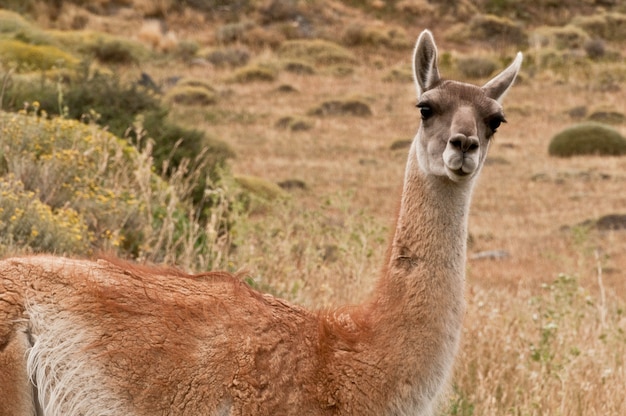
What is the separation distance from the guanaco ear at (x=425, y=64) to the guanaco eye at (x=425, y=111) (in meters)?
0.22

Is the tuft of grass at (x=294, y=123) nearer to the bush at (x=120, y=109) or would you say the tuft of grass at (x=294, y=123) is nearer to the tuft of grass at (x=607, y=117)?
the tuft of grass at (x=607, y=117)

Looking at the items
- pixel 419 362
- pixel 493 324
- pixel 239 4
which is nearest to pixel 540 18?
pixel 239 4

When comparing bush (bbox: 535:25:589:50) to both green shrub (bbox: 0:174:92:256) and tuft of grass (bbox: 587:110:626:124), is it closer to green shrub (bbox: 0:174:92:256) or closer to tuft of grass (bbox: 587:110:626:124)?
tuft of grass (bbox: 587:110:626:124)

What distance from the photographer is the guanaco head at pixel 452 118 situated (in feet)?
13.7

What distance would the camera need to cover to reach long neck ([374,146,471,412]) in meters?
4.13

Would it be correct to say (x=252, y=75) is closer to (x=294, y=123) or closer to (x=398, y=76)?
(x=398, y=76)

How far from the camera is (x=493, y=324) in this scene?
25.6ft

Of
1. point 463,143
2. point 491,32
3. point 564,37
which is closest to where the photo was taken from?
point 463,143

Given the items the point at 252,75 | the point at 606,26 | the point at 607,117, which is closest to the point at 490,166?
the point at 607,117

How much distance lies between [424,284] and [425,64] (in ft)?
3.36

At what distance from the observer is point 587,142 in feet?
88.4

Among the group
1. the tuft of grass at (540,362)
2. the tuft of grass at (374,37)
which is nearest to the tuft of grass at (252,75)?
the tuft of grass at (374,37)

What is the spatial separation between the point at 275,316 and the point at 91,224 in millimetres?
4415

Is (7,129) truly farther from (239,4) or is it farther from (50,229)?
(239,4)
